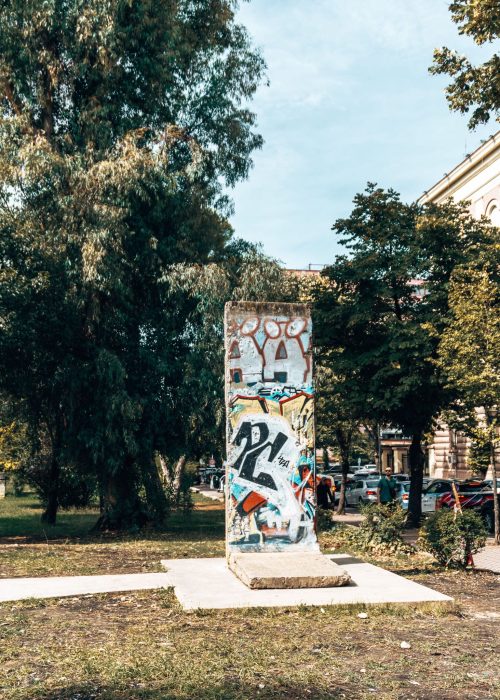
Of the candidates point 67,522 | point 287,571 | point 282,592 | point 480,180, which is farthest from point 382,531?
point 480,180

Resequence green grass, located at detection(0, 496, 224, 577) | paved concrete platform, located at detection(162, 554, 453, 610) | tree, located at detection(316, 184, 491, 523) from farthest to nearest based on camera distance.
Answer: tree, located at detection(316, 184, 491, 523) < green grass, located at detection(0, 496, 224, 577) < paved concrete platform, located at detection(162, 554, 453, 610)

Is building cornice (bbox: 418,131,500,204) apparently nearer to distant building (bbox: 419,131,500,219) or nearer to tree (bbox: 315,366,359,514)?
distant building (bbox: 419,131,500,219)

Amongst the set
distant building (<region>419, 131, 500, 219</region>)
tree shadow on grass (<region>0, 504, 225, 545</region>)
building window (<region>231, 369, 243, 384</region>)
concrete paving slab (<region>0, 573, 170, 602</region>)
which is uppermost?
distant building (<region>419, 131, 500, 219</region>)

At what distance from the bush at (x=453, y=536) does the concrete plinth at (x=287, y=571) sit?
2.63 m

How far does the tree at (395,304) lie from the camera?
21953 millimetres

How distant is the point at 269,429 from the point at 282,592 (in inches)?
105

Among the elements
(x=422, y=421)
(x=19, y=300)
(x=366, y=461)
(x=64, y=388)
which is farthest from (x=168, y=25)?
(x=366, y=461)

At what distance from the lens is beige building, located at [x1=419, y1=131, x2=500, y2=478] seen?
141ft

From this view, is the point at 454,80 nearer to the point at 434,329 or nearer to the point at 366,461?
the point at 434,329

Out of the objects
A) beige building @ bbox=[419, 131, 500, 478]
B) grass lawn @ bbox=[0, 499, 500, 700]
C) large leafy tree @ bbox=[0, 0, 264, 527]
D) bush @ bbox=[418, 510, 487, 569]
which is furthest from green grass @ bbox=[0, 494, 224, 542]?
A: beige building @ bbox=[419, 131, 500, 478]

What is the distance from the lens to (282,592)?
9805 mm

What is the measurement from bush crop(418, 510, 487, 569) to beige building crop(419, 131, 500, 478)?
26.3 metres

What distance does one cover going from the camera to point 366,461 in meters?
89.2

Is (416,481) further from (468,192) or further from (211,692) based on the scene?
(468,192)
